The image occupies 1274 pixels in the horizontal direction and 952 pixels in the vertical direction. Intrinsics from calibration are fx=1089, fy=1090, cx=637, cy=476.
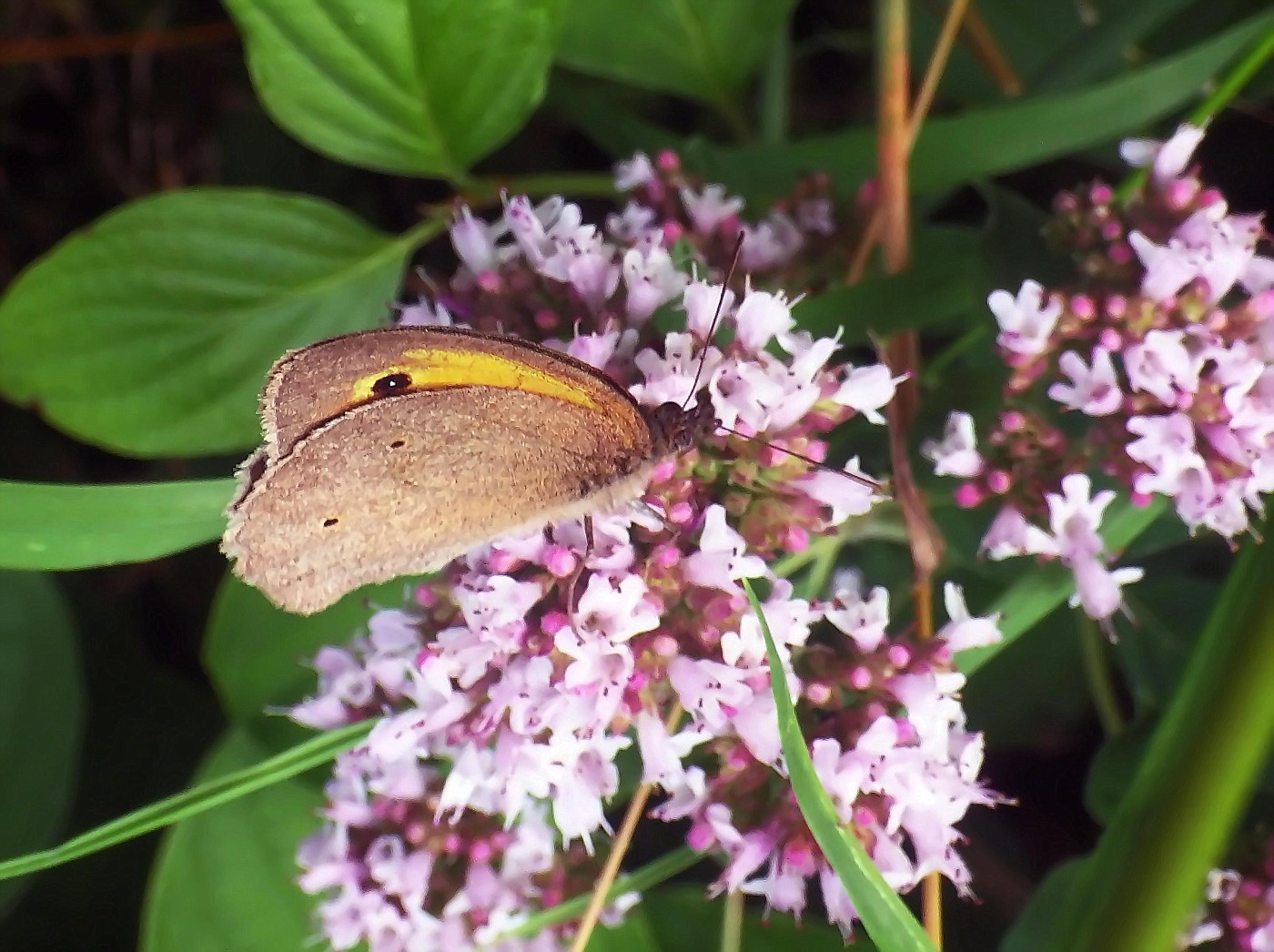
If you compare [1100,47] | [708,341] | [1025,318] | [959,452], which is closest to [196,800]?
[708,341]

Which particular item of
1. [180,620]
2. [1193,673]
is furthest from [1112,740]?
[180,620]

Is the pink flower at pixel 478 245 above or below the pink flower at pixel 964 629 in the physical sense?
above

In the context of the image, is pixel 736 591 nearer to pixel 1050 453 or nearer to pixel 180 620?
pixel 1050 453

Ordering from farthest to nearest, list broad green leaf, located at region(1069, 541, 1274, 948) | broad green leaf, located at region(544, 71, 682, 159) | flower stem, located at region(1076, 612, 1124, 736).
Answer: broad green leaf, located at region(544, 71, 682, 159) < flower stem, located at region(1076, 612, 1124, 736) < broad green leaf, located at region(1069, 541, 1274, 948)

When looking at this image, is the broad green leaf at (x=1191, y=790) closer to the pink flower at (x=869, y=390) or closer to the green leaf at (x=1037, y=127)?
the pink flower at (x=869, y=390)

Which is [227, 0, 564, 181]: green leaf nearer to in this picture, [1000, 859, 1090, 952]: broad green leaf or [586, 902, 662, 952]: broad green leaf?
[586, 902, 662, 952]: broad green leaf

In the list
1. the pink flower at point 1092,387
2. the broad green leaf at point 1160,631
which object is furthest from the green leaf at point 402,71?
the broad green leaf at point 1160,631

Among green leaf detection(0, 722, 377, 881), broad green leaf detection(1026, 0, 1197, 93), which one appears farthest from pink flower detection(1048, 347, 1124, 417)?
green leaf detection(0, 722, 377, 881)
